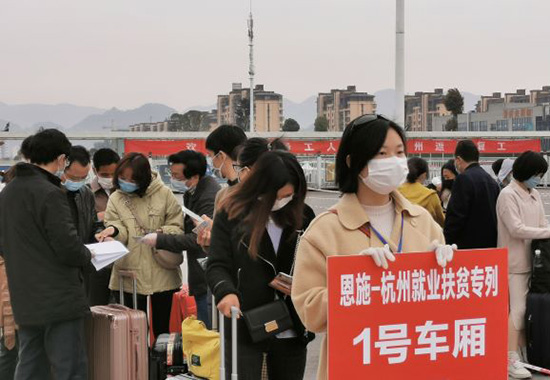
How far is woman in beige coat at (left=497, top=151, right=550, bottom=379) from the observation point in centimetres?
521

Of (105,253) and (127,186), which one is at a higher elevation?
(127,186)

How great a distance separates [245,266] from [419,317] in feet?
3.75

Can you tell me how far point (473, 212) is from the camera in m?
5.49

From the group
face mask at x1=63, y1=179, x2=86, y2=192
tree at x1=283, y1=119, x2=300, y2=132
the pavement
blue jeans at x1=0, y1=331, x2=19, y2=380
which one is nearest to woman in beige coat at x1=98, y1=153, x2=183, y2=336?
face mask at x1=63, y1=179, x2=86, y2=192

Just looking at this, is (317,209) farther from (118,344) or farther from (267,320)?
(267,320)

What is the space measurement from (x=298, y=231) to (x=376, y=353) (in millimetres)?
1136

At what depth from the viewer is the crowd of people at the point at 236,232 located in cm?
241

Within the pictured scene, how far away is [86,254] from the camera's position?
3986 millimetres

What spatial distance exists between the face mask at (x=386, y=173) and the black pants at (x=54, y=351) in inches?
91.7

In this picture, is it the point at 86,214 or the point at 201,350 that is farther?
the point at 86,214

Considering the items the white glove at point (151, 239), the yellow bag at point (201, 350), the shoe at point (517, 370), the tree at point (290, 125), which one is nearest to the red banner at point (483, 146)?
the tree at point (290, 125)

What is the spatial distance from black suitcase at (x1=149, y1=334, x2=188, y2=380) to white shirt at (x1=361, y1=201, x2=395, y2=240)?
242 centimetres

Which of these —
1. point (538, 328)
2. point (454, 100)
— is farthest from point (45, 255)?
point (454, 100)

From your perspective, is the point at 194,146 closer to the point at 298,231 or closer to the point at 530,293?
the point at 530,293
